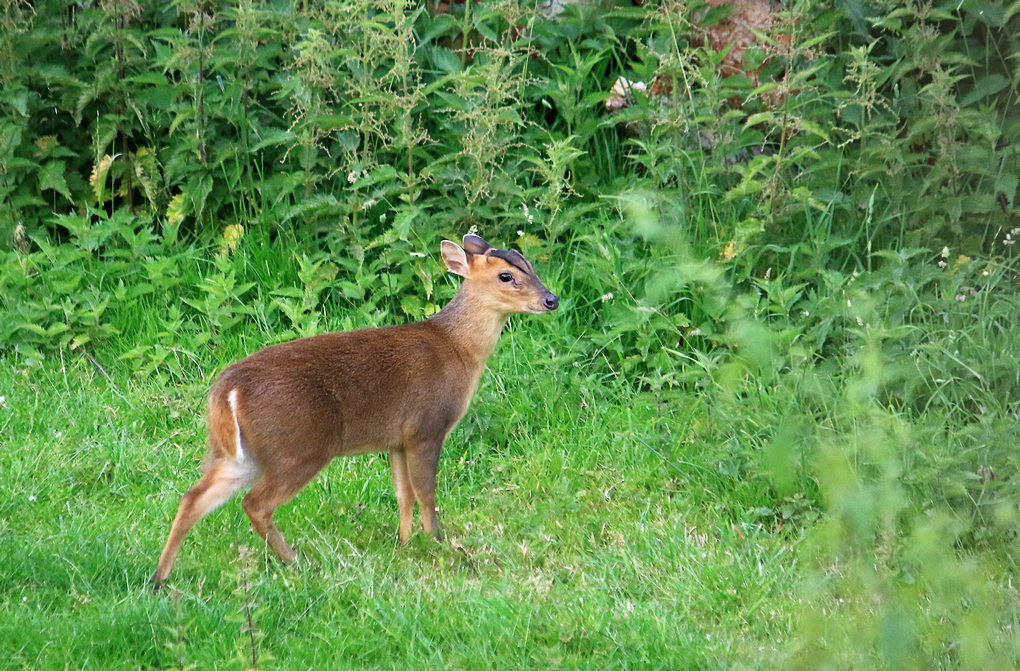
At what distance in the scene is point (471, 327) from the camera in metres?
5.69

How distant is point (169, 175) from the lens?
7.54 metres

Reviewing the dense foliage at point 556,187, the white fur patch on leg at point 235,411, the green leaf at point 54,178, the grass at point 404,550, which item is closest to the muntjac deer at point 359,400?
the white fur patch on leg at point 235,411

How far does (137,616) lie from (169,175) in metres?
3.86

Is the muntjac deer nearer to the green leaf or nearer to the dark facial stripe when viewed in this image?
the dark facial stripe

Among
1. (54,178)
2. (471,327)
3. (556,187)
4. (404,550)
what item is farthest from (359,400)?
(54,178)

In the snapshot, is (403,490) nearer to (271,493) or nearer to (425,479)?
(425,479)

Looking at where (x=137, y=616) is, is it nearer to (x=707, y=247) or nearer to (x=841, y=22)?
(x=707, y=247)

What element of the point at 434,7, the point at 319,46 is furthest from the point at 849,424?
the point at 434,7

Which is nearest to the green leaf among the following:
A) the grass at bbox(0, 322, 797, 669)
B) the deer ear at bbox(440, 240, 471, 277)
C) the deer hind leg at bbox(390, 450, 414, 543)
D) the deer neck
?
the grass at bbox(0, 322, 797, 669)

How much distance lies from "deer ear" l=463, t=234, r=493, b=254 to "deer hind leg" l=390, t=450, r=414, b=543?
104cm

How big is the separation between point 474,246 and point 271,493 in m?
1.65

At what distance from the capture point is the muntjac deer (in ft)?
15.7

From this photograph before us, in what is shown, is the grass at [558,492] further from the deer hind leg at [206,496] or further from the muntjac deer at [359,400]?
the muntjac deer at [359,400]

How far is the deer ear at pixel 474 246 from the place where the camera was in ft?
19.3
